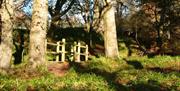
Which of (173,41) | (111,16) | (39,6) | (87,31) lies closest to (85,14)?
(87,31)

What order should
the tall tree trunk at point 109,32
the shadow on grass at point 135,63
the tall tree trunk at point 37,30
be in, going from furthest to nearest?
the tall tree trunk at point 109,32 < the shadow on grass at point 135,63 < the tall tree trunk at point 37,30

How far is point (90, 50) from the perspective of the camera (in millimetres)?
34406

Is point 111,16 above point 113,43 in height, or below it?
above

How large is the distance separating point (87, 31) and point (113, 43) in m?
14.6

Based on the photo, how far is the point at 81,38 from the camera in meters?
37.7

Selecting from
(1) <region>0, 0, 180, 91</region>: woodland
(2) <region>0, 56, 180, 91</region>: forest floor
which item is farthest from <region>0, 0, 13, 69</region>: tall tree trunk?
(2) <region>0, 56, 180, 91</region>: forest floor

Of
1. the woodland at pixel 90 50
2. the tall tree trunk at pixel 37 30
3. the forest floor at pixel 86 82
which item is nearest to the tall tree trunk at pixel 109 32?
the woodland at pixel 90 50

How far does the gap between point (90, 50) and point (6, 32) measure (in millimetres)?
18212

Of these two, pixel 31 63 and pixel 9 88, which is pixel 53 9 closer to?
pixel 31 63

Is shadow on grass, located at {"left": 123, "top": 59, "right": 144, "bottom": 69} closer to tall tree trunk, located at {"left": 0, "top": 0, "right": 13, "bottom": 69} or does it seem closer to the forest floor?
the forest floor

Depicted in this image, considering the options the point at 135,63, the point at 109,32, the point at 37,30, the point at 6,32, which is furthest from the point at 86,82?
the point at 109,32

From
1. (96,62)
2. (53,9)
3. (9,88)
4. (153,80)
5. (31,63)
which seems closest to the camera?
(9,88)

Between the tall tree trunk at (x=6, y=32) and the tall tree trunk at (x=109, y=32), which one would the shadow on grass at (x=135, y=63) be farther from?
the tall tree trunk at (x=6, y=32)

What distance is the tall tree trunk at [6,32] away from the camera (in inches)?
642
